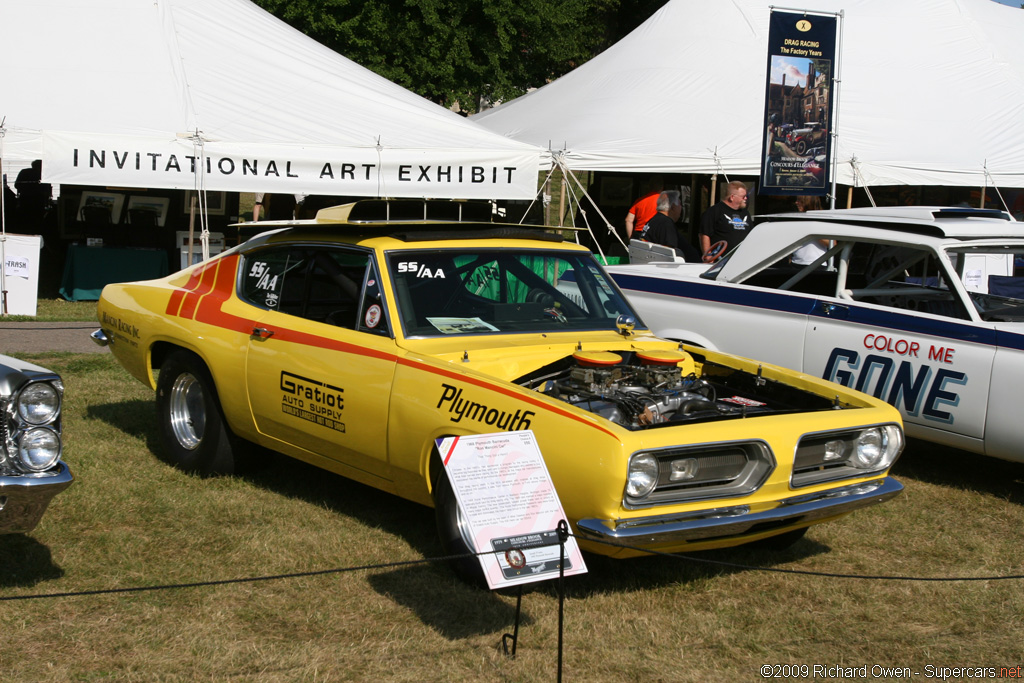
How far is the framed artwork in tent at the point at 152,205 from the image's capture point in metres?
15.0

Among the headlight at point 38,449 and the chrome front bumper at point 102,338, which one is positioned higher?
the chrome front bumper at point 102,338

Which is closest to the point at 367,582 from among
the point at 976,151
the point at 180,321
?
the point at 180,321

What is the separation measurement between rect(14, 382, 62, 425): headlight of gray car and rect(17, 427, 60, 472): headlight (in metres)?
0.04

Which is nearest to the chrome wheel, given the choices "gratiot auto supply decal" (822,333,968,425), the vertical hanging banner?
"gratiot auto supply decal" (822,333,968,425)

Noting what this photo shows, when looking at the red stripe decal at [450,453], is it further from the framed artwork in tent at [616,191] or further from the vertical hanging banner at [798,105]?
the framed artwork in tent at [616,191]

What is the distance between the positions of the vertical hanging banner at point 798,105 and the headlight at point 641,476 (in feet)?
26.1

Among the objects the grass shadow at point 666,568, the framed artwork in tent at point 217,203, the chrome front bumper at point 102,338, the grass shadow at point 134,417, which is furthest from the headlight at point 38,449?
the framed artwork in tent at point 217,203

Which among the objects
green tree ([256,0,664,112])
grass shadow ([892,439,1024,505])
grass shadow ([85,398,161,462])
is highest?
green tree ([256,0,664,112])

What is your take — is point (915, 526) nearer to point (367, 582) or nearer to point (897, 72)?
point (367, 582)

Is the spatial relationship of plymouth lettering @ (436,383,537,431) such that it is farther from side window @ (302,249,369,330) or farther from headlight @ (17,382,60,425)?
headlight @ (17,382,60,425)

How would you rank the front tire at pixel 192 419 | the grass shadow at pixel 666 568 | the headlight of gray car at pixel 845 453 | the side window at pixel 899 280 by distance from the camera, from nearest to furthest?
1. the headlight of gray car at pixel 845 453
2. the grass shadow at pixel 666 568
3. the front tire at pixel 192 419
4. the side window at pixel 899 280

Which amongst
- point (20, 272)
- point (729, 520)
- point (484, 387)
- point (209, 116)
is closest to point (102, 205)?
point (20, 272)

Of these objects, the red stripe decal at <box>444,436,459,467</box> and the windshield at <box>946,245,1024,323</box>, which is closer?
the red stripe decal at <box>444,436,459,467</box>

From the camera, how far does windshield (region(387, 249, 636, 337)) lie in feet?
16.9
